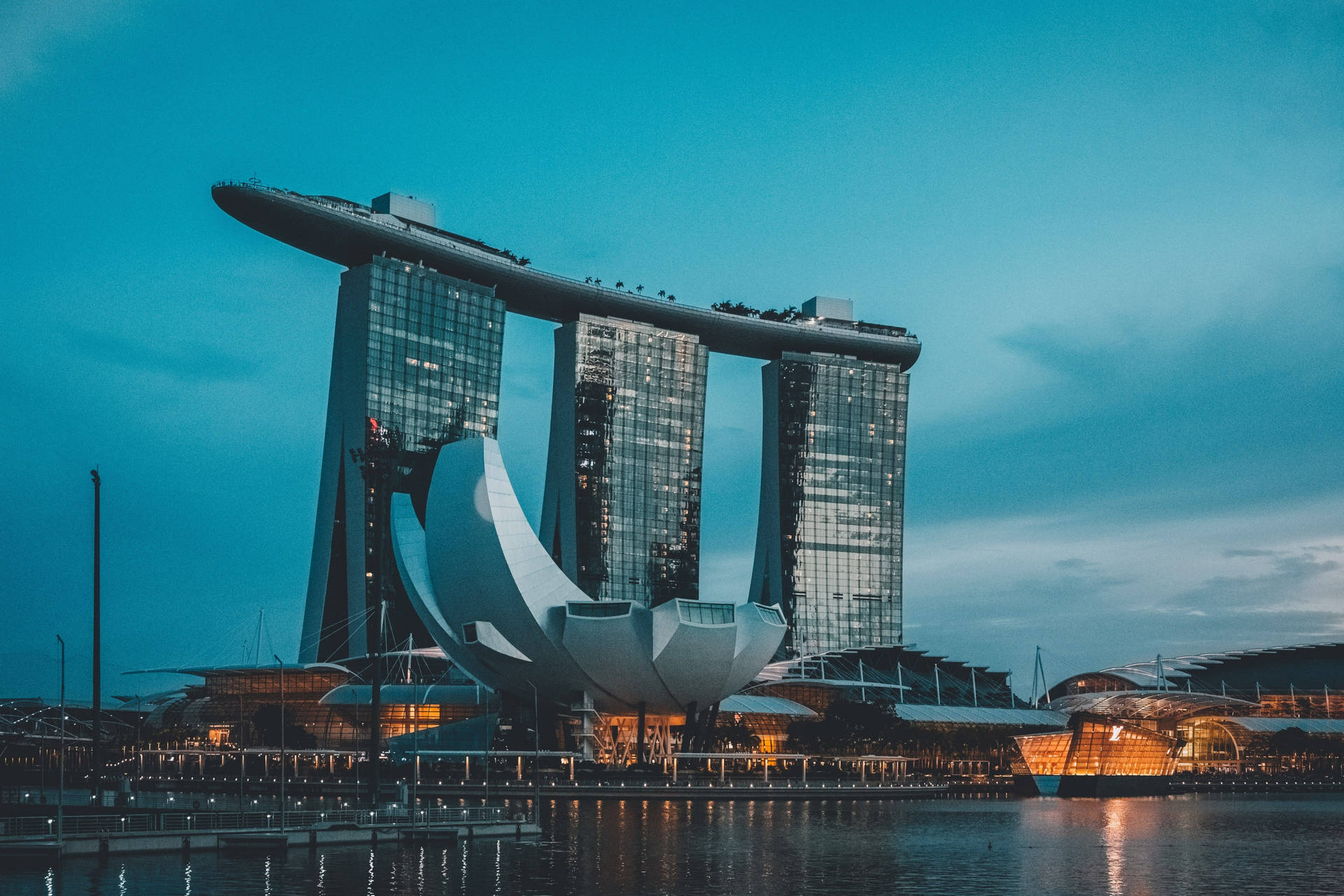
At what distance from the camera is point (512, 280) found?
159125 millimetres

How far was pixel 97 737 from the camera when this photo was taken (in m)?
58.5

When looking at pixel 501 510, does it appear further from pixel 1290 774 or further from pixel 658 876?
pixel 1290 774

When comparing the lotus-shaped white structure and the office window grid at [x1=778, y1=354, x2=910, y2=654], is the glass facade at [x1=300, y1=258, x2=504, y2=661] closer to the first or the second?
the lotus-shaped white structure

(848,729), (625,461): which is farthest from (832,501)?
(848,729)

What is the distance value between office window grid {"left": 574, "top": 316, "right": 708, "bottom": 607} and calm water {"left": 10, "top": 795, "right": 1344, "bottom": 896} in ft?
293

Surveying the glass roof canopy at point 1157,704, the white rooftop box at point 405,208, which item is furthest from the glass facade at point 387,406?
the glass roof canopy at point 1157,704

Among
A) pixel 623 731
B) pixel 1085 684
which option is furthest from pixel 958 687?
pixel 623 731

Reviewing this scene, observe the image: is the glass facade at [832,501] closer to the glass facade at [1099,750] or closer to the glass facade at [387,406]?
the glass facade at [387,406]

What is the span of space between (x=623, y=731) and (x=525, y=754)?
894 centimetres

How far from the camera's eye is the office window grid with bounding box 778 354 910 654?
7111 inches

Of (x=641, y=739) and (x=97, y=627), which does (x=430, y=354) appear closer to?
(x=641, y=739)

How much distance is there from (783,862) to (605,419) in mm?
120681

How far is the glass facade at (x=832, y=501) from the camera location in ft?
592

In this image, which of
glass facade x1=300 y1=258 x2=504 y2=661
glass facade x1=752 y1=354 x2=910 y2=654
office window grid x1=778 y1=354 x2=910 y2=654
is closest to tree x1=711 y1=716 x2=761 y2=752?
glass facade x1=300 y1=258 x2=504 y2=661
